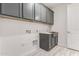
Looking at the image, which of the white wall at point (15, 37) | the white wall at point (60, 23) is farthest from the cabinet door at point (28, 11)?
the white wall at point (60, 23)

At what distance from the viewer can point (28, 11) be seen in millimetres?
3340

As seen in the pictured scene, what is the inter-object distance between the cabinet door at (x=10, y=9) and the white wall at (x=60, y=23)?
3.89 metres

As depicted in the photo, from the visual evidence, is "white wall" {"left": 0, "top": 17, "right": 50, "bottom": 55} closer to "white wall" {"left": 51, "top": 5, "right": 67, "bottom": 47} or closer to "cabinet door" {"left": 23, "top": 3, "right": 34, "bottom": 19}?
"cabinet door" {"left": 23, "top": 3, "right": 34, "bottom": 19}

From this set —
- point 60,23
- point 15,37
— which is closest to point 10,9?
point 15,37

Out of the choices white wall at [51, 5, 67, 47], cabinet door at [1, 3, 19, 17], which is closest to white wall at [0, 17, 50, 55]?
cabinet door at [1, 3, 19, 17]

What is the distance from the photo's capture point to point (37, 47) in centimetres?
462

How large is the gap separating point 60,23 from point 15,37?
3.82 m

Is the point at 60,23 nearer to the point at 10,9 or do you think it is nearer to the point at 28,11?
the point at 28,11

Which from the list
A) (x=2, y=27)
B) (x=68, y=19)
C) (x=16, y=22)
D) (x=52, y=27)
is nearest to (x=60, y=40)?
(x=52, y=27)

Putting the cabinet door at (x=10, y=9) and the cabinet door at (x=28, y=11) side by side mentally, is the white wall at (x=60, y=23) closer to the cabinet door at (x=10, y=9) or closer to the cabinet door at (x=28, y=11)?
the cabinet door at (x=28, y=11)

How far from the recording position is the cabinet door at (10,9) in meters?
2.26

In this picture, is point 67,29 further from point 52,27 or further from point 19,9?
point 19,9

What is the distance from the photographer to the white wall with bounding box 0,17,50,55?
8.39 ft

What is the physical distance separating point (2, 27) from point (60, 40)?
4.35 meters
